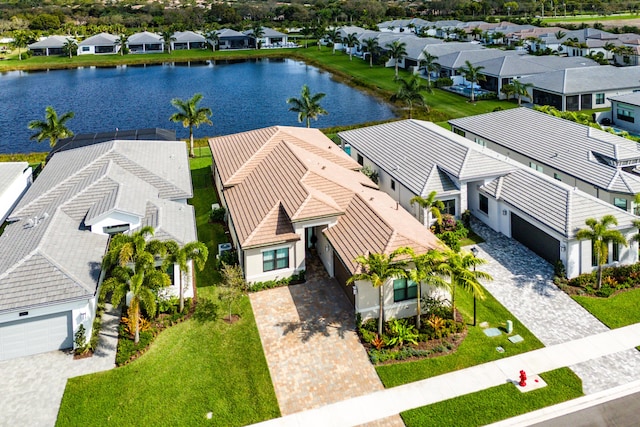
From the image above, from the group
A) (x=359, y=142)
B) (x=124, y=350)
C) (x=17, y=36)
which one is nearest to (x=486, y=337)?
(x=124, y=350)

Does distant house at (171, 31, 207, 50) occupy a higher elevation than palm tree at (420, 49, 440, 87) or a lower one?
higher

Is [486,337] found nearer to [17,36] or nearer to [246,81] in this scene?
[246,81]

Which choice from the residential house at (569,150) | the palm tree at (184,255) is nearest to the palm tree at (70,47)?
the residential house at (569,150)

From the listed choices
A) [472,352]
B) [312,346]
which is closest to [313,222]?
[312,346]

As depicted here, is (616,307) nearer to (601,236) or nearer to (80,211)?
(601,236)

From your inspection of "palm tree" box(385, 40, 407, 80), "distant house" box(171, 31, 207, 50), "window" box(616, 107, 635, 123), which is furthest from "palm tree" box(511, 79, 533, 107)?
"distant house" box(171, 31, 207, 50)

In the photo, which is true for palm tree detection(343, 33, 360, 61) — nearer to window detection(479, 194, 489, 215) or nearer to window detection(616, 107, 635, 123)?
window detection(616, 107, 635, 123)

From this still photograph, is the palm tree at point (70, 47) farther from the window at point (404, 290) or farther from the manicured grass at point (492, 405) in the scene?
the manicured grass at point (492, 405)
